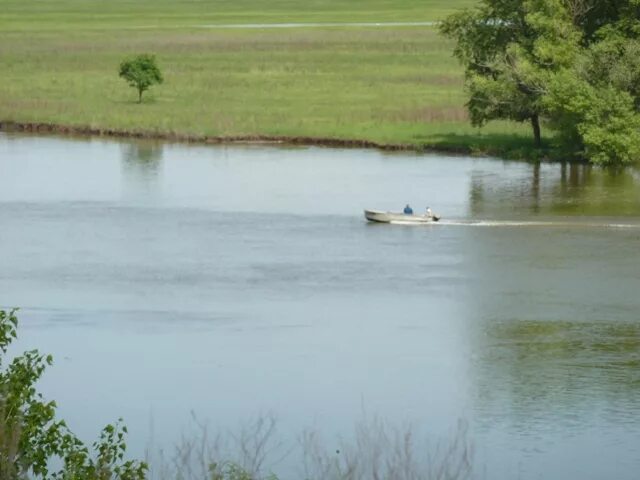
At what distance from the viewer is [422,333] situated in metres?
29.4

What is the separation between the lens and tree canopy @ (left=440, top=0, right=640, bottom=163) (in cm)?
4897

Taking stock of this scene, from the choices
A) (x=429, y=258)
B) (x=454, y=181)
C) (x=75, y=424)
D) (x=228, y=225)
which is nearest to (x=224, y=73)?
(x=454, y=181)

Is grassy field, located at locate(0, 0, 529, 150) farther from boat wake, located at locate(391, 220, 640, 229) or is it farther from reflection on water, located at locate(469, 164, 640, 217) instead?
boat wake, located at locate(391, 220, 640, 229)

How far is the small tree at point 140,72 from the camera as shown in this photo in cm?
6369

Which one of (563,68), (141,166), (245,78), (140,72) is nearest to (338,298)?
(141,166)

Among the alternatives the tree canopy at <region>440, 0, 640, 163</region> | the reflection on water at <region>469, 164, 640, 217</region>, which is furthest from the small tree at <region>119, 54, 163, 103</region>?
the reflection on water at <region>469, 164, 640, 217</region>

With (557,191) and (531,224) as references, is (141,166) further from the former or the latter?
(531,224)

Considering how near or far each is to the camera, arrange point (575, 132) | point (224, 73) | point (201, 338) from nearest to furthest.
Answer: point (201, 338)
point (575, 132)
point (224, 73)

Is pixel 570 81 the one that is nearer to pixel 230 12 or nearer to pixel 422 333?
pixel 422 333

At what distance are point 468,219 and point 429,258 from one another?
15.7ft

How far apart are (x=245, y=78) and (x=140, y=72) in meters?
9.18

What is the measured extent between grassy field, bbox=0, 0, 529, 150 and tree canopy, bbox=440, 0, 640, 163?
9.86ft

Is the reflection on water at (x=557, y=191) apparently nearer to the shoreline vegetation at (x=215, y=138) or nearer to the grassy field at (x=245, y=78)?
the shoreline vegetation at (x=215, y=138)

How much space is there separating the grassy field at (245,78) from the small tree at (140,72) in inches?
26.5
